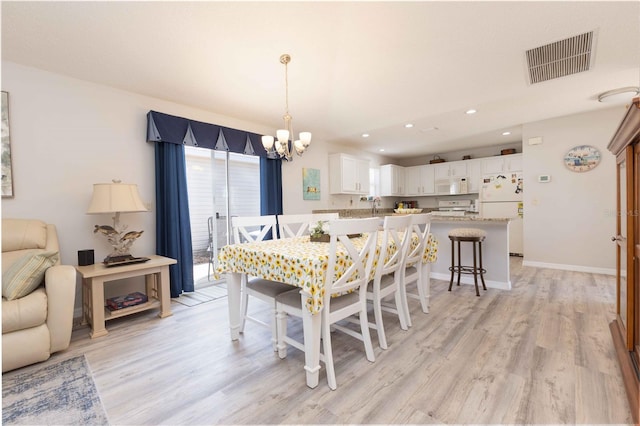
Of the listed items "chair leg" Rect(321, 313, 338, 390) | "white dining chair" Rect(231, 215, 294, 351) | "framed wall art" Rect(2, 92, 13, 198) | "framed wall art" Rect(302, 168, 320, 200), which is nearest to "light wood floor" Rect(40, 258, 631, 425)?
"chair leg" Rect(321, 313, 338, 390)

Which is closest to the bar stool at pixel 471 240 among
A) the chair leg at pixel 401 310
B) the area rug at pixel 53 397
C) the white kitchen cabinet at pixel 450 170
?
the chair leg at pixel 401 310

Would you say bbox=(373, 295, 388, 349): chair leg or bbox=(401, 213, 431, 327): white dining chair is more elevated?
bbox=(401, 213, 431, 327): white dining chair

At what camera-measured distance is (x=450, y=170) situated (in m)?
→ 6.69

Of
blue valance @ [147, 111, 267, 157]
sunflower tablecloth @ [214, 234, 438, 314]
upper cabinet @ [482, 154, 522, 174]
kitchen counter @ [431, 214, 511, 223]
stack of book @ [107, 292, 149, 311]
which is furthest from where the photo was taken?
upper cabinet @ [482, 154, 522, 174]

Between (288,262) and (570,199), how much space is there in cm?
463

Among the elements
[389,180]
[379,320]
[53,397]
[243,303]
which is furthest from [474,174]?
[53,397]

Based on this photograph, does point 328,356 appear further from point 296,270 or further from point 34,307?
point 34,307

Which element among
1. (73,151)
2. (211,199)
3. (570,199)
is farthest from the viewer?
(570,199)

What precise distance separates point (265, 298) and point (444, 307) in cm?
187

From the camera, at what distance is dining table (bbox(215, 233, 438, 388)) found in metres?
1.76

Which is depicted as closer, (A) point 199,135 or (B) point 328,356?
(B) point 328,356

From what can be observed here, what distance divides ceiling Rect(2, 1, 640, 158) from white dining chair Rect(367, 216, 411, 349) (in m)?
1.44

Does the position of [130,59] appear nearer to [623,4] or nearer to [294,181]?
[294,181]

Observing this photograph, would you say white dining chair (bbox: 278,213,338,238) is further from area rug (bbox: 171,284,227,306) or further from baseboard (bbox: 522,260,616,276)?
baseboard (bbox: 522,260,616,276)
